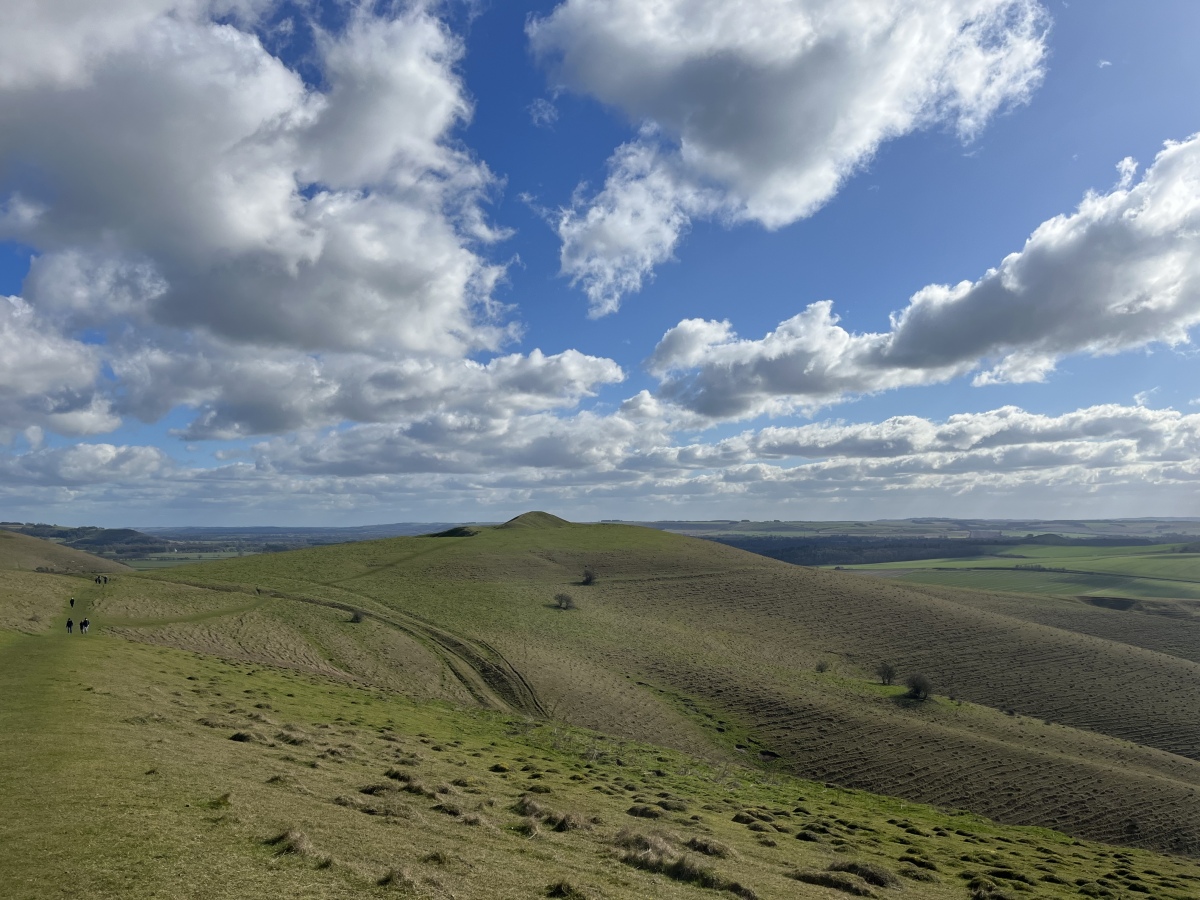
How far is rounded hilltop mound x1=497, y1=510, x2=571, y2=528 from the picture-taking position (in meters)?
182

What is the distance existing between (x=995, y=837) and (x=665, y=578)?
8660 cm

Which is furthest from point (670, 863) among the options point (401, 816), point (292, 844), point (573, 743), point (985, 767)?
point (985, 767)

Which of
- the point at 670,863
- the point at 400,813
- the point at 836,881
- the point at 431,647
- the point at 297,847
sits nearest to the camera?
the point at 297,847

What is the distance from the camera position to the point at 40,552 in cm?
15538

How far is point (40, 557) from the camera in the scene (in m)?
150

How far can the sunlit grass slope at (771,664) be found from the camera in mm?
48562

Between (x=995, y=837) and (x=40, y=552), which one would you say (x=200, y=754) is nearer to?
(x=995, y=837)

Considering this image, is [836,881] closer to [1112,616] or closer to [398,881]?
[398,881]

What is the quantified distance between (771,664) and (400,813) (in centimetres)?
6280

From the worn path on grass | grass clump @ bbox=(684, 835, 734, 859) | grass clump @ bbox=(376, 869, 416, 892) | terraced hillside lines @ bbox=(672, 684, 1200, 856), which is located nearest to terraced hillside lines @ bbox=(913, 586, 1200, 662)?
Answer: terraced hillside lines @ bbox=(672, 684, 1200, 856)

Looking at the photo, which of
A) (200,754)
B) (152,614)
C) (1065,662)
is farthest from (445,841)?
(1065,662)

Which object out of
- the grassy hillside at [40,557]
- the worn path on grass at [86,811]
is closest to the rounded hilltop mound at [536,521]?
the grassy hillside at [40,557]

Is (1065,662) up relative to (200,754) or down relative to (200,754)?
down

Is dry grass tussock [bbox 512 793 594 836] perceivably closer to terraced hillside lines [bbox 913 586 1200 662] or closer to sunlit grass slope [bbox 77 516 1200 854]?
sunlit grass slope [bbox 77 516 1200 854]
